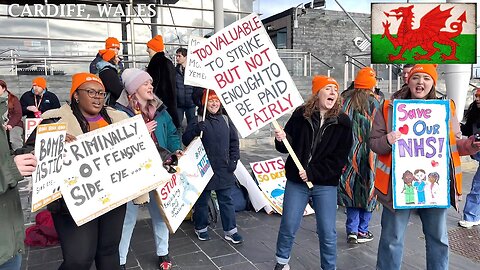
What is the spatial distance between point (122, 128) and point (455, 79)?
682 cm

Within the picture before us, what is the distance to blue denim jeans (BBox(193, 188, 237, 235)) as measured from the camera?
14.3 feet

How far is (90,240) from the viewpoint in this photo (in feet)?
8.69

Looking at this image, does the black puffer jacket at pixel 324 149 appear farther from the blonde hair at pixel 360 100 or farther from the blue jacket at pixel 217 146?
the blue jacket at pixel 217 146

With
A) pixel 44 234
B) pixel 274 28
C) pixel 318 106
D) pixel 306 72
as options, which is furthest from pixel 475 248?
pixel 274 28

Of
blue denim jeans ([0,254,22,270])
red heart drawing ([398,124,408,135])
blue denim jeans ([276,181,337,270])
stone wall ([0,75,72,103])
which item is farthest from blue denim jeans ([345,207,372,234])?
stone wall ([0,75,72,103])

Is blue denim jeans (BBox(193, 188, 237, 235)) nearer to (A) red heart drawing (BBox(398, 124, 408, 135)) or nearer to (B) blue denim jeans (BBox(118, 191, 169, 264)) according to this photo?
(B) blue denim jeans (BBox(118, 191, 169, 264))

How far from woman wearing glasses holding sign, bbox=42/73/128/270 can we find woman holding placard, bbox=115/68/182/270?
496 millimetres

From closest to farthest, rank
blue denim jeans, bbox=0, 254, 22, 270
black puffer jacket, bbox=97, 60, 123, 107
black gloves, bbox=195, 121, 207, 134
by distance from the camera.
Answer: blue denim jeans, bbox=0, 254, 22, 270
black gloves, bbox=195, 121, 207, 134
black puffer jacket, bbox=97, 60, 123, 107

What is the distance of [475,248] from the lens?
424 centimetres

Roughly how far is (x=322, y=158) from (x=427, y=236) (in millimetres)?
1016

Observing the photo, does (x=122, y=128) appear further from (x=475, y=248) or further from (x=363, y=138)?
(x=475, y=248)

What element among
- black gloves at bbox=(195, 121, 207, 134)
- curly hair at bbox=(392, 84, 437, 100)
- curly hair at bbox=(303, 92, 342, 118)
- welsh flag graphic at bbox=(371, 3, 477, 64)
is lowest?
black gloves at bbox=(195, 121, 207, 134)

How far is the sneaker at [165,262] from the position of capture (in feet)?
12.3

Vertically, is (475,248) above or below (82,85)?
below
